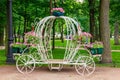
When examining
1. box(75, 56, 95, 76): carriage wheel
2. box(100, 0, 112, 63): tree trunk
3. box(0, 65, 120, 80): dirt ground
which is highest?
box(100, 0, 112, 63): tree trunk

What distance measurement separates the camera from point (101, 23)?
14312 mm

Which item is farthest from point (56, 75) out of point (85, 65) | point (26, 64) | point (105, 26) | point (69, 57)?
point (105, 26)

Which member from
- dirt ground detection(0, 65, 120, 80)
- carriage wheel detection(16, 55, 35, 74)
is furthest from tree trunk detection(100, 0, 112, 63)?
carriage wheel detection(16, 55, 35, 74)

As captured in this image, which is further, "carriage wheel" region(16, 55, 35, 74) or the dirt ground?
"carriage wheel" region(16, 55, 35, 74)

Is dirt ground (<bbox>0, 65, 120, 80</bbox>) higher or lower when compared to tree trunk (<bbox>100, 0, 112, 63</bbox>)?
lower

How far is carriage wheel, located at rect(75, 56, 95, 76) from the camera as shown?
10.9 m

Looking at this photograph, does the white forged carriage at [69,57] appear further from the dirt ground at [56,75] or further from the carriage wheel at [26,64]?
the dirt ground at [56,75]

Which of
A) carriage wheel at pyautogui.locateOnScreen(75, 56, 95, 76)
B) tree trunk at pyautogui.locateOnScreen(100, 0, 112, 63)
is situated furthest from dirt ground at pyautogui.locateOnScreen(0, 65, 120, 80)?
tree trunk at pyautogui.locateOnScreen(100, 0, 112, 63)

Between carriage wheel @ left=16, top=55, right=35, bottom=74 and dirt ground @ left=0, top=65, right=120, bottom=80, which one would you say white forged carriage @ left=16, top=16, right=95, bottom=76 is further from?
dirt ground @ left=0, top=65, right=120, bottom=80

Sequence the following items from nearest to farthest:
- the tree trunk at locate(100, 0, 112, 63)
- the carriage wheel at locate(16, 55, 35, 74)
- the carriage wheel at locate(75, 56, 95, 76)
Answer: the carriage wheel at locate(75, 56, 95, 76) → the carriage wheel at locate(16, 55, 35, 74) → the tree trunk at locate(100, 0, 112, 63)

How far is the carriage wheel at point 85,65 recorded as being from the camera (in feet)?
35.8

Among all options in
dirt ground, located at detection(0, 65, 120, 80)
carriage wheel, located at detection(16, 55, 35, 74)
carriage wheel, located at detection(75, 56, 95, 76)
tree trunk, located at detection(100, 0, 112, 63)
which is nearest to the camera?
dirt ground, located at detection(0, 65, 120, 80)

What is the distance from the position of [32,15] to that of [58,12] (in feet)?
50.9

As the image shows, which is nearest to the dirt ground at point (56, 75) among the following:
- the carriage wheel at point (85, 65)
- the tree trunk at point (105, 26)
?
the carriage wheel at point (85, 65)
